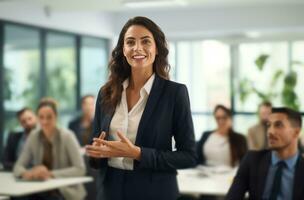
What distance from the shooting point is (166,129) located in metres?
1.67

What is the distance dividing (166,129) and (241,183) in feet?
A: 3.98

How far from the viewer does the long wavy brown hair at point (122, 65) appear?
1.67 meters

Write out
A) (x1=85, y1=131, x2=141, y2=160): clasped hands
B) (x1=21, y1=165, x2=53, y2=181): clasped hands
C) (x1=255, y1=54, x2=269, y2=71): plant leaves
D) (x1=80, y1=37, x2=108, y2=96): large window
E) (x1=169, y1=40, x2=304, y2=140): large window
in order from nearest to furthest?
(x1=85, y1=131, x2=141, y2=160): clasped hands → (x1=21, y1=165, x2=53, y2=181): clasped hands → (x1=255, y1=54, x2=269, y2=71): plant leaves → (x1=169, y1=40, x2=304, y2=140): large window → (x1=80, y1=37, x2=108, y2=96): large window

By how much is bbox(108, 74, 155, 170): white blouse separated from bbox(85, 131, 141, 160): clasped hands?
0.08 m

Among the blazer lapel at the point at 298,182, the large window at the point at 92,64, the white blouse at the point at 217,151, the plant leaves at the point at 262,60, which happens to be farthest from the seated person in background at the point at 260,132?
the blazer lapel at the point at 298,182

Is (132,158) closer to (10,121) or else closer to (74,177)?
(74,177)

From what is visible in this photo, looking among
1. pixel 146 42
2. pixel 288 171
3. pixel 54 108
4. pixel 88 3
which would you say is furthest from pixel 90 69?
pixel 146 42

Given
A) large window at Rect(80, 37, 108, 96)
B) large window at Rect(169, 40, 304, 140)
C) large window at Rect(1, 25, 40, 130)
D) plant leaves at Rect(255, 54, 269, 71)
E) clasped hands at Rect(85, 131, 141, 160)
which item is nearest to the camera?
clasped hands at Rect(85, 131, 141, 160)

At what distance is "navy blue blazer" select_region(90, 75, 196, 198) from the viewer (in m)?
1.66

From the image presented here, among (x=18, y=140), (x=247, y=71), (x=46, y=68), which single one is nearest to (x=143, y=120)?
(x=18, y=140)

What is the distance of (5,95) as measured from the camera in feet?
21.7

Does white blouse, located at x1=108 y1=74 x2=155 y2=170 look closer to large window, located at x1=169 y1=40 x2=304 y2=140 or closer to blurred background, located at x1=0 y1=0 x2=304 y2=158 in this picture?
blurred background, located at x1=0 y1=0 x2=304 y2=158

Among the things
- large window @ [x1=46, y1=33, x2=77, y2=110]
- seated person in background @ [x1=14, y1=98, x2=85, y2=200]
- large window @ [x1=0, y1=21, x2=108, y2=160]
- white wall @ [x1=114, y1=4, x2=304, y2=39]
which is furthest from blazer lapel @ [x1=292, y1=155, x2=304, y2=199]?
large window @ [x1=46, y1=33, x2=77, y2=110]

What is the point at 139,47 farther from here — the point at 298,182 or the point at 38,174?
the point at 38,174
